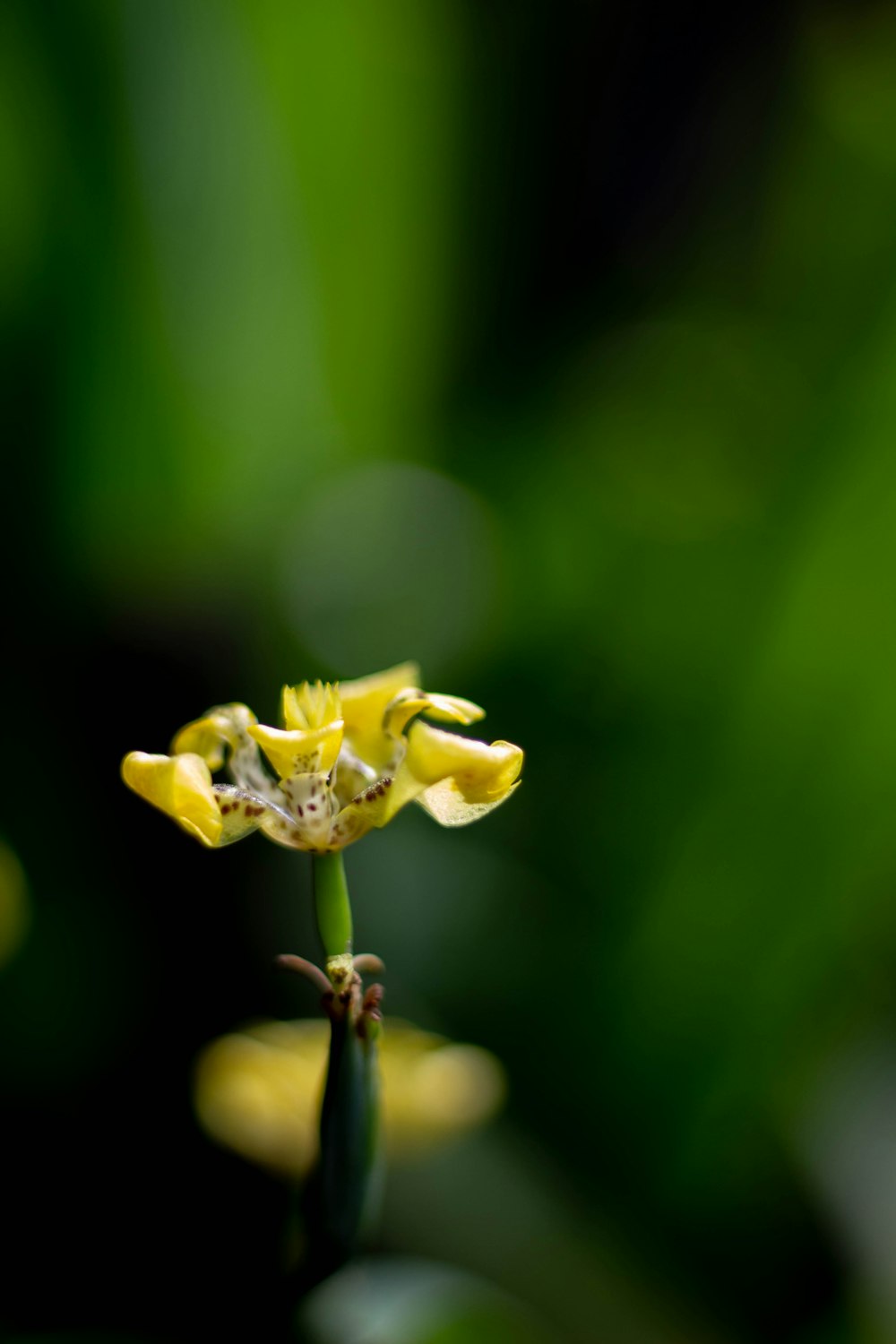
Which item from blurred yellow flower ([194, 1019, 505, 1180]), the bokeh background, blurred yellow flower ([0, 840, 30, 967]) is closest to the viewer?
blurred yellow flower ([194, 1019, 505, 1180])

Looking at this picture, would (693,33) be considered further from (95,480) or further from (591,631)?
(95,480)

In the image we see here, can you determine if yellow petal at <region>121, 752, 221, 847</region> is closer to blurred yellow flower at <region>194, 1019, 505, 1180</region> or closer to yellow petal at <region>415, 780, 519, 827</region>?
yellow petal at <region>415, 780, 519, 827</region>

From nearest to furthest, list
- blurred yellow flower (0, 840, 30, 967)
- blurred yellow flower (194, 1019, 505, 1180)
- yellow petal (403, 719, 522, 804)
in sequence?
yellow petal (403, 719, 522, 804) → blurred yellow flower (194, 1019, 505, 1180) → blurred yellow flower (0, 840, 30, 967)

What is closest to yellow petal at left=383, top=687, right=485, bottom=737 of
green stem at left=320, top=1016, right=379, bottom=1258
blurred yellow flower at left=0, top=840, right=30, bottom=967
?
green stem at left=320, top=1016, right=379, bottom=1258

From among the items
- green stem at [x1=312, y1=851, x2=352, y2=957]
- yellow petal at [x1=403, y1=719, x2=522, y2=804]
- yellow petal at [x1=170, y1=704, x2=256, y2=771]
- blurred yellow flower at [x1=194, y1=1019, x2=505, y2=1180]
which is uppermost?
yellow petal at [x1=403, y1=719, x2=522, y2=804]

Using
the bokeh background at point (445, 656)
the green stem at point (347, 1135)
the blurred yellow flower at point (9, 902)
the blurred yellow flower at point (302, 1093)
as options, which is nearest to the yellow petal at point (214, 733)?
the green stem at point (347, 1135)

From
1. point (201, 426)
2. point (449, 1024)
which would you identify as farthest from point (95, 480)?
point (449, 1024)

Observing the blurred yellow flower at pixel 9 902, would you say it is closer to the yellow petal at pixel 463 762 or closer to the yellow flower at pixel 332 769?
the yellow flower at pixel 332 769

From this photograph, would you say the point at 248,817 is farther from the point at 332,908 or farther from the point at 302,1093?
the point at 302,1093
